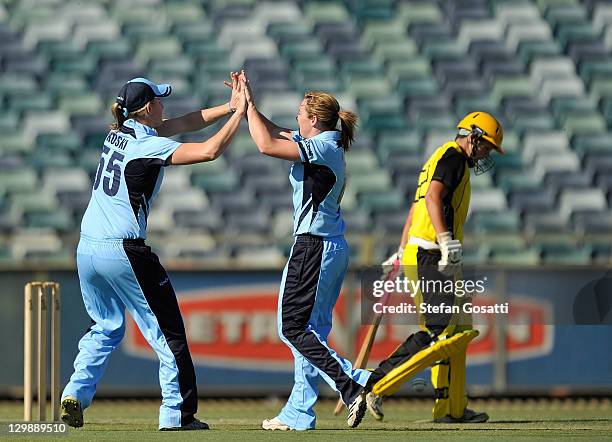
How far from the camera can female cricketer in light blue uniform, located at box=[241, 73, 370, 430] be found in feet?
22.8

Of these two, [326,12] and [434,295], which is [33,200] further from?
[434,295]

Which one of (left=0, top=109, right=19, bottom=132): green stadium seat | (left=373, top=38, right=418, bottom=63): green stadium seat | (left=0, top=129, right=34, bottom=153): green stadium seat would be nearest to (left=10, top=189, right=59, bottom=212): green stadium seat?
(left=0, top=129, right=34, bottom=153): green stadium seat

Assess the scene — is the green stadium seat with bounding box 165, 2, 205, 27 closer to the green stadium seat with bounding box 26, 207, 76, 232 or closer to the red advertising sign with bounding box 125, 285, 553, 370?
the green stadium seat with bounding box 26, 207, 76, 232

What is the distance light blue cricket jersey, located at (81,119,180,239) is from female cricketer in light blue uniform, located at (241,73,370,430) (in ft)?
1.92

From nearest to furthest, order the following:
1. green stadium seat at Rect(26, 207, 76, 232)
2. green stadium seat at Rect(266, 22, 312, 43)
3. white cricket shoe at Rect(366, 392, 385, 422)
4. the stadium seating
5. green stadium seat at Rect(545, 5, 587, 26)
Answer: white cricket shoe at Rect(366, 392, 385, 422)
green stadium seat at Rect(26, 207, 76, 232)
the stadium seating
green stadium seat at Rect(266, 22, 312, 43)
green stadium seat at Rect(545, 5, 587, 26)

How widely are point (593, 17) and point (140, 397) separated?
7.75m

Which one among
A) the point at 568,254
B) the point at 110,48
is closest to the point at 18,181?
the point at 110,48

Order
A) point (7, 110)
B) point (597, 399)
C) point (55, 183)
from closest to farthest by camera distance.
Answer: point (597, 399) → point (55, 183) → point (7, 110)

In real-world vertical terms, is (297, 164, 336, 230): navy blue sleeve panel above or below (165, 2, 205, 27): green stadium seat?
below

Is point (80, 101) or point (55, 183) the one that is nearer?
point (55, 183)

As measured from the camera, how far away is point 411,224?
776 cm

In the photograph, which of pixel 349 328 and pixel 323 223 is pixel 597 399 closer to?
pixel 349 328

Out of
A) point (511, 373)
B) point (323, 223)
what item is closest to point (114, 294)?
point (323, 223)

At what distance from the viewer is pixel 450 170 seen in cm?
739
